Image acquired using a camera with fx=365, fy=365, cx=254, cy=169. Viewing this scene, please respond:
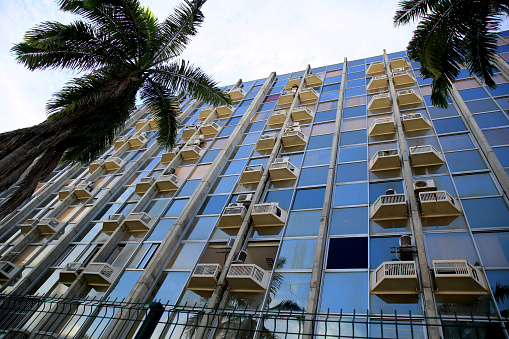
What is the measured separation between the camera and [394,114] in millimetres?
21234

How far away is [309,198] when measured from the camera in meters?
17.2

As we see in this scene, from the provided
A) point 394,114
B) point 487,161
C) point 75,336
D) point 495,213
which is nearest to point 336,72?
point 394,114

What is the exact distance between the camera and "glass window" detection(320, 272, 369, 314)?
38.5 ft

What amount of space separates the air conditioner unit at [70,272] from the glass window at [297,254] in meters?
9.73

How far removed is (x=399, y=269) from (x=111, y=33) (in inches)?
518

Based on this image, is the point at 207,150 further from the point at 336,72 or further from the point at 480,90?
the point at 480,90

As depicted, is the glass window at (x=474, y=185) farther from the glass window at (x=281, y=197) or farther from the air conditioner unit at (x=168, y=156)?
the air conditioner unit at (x=168, y=156)

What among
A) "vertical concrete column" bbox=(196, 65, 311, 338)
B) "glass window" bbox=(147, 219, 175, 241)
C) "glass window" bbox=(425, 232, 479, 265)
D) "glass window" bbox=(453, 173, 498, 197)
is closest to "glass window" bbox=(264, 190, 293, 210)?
"vertical concrete column" bbox=(196, 65, 311, 338)

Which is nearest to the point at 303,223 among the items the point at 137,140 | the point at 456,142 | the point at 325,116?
the point at 456,142

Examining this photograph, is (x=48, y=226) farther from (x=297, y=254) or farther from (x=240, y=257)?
(x=297, y=254)

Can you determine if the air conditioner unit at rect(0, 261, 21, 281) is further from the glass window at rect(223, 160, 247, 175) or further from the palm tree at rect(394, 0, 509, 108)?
the palm tree at rect(394, 0, 509, 108)

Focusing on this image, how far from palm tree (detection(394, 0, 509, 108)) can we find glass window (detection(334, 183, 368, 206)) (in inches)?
218

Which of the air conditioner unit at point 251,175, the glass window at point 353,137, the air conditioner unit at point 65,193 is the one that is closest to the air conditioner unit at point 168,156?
the air conditioner unit at point 65,193

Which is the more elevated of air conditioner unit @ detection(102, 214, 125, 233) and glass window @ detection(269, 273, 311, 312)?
air conditioner unit @ detection(102, 214, 125, 233)
